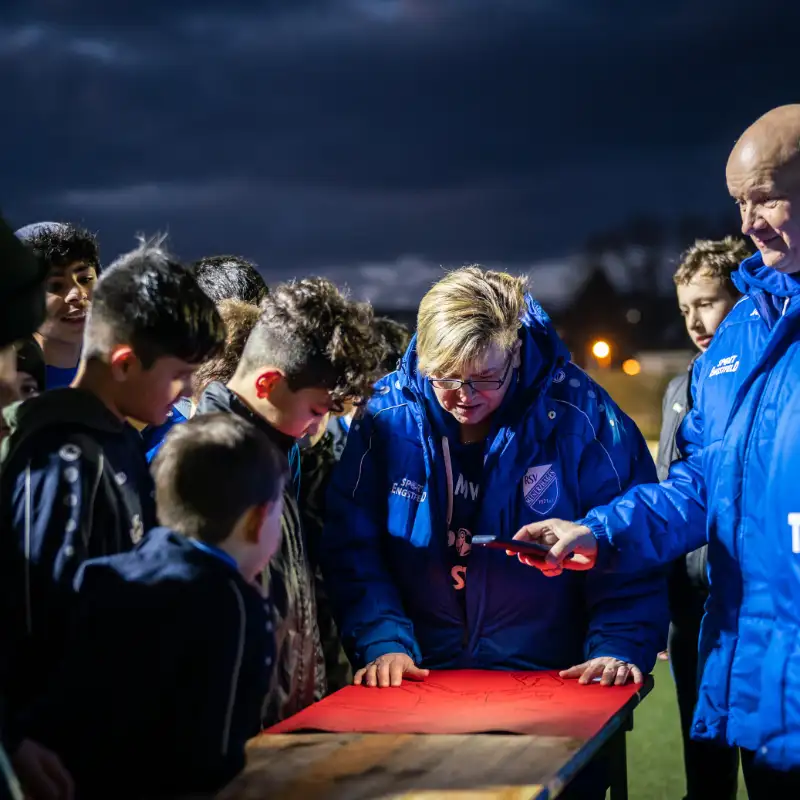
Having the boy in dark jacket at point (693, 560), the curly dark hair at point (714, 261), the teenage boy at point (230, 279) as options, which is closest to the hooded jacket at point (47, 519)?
the teenage boy at point (230, 279)

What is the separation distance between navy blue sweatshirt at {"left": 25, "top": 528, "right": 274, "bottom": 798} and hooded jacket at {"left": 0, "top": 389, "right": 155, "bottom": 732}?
0.08m

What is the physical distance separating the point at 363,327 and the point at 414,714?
0.85m

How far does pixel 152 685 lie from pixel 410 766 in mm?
559

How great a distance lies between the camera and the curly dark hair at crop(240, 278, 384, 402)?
7.47 ft

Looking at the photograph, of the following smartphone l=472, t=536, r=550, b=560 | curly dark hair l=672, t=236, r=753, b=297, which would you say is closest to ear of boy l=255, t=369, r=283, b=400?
smartphone l=472, t=536, r=550, b=560

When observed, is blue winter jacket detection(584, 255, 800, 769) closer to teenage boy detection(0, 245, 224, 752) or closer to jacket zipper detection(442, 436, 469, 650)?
jacket zipper detection(442, 436, 469, 650)

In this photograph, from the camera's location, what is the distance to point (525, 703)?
2.27 m

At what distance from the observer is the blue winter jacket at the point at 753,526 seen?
6.79ft

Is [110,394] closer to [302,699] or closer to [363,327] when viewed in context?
[363,327]

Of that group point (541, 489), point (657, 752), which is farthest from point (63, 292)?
point (657, 752)

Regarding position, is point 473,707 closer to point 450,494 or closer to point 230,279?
point 450,494

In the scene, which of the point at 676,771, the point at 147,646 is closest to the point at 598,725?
the point at 147,646

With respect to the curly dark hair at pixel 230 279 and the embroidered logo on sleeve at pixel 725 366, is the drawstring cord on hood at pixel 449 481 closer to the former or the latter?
the embroidered logo on sleeve at pixel 725 366

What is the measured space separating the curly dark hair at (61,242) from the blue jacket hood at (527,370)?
104cm
